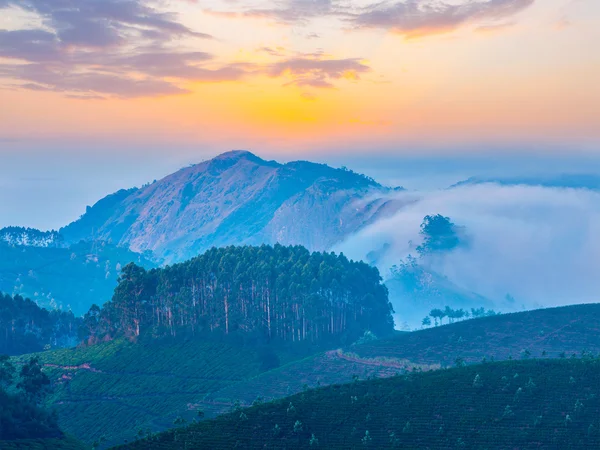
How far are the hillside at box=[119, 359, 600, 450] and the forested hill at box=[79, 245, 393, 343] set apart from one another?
71248mm

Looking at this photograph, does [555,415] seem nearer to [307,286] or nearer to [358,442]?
[358,442]

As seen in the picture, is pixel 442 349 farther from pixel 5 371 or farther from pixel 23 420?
pixel 5 371

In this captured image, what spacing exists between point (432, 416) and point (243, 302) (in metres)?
88.8

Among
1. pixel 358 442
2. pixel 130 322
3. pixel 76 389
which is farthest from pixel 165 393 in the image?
pixel 358 442

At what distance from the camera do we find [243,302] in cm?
18462

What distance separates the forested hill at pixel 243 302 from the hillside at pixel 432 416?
234ft

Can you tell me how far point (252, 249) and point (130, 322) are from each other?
33262 millimetres

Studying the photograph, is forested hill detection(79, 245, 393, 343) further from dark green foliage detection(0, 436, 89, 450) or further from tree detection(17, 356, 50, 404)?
dark green foliage detection(0, 436, 89, 450)

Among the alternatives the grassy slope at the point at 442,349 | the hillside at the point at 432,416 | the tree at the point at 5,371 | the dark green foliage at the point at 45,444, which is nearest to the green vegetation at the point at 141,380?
the grassy slope at the point at 442,349

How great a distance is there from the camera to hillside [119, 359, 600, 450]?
95375 millimetres

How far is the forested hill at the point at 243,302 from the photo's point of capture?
18125cm

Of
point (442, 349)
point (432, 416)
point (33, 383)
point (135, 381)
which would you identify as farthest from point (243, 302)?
point (432, 416)

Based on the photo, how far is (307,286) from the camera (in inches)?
7313

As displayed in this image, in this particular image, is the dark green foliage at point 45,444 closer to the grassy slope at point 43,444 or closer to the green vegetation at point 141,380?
the grassy slope at point 43,444
